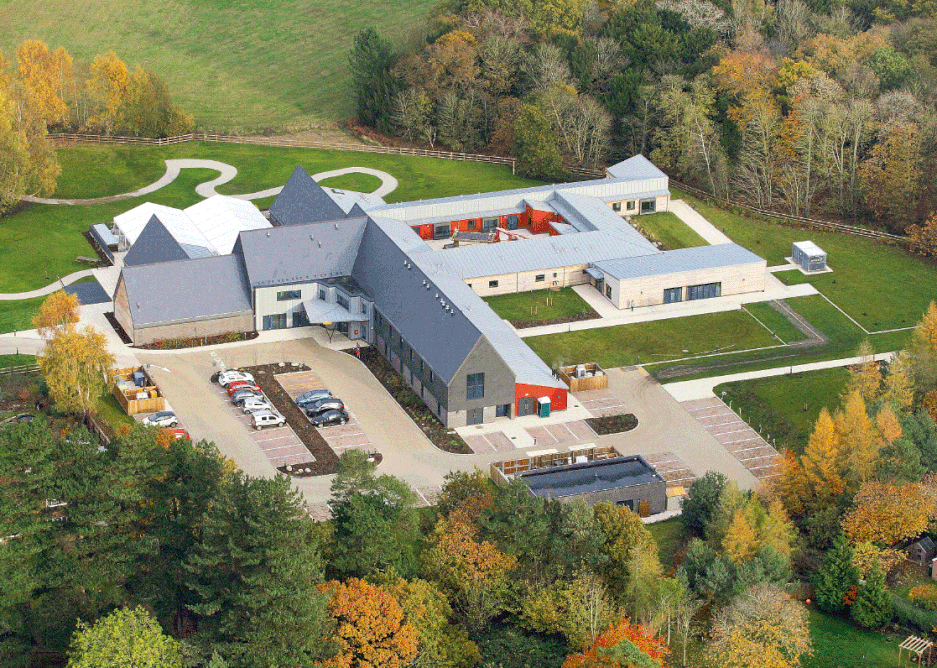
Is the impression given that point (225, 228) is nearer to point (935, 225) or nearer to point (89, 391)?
point (89, 391)

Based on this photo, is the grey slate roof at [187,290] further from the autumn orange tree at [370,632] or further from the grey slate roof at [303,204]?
the autumn orange tree at [370,632]

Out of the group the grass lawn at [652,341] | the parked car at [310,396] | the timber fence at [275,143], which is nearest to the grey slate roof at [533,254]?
the grass lawn at [652,341]

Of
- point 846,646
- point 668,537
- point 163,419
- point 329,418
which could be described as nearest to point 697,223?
point 329,418

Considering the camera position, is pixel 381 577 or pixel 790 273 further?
pixel 790 273

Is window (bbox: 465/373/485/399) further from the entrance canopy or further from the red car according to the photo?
the red car

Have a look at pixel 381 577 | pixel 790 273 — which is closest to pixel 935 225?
pixel 790 273

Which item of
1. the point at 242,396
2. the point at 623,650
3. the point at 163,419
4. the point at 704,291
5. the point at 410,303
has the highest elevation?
the point at 410,303

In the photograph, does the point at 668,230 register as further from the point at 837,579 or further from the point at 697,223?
the point at 837,579
